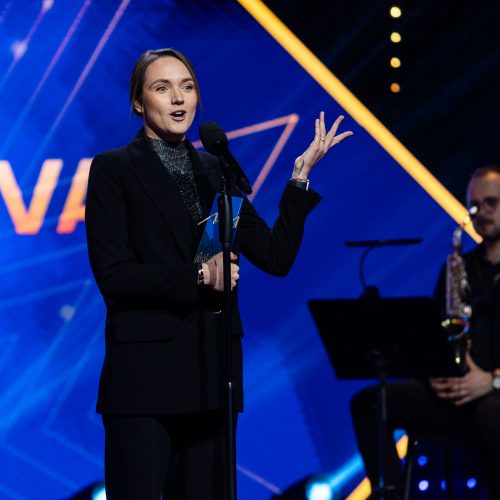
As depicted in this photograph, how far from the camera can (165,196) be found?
8.20ft

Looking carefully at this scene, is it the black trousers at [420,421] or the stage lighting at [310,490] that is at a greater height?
the black trousers at [420,421]

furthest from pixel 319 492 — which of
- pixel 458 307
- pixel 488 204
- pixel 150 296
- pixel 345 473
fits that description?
pixel 150 296

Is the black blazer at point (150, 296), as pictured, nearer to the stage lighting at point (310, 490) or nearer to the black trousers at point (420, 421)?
the black trousers at point (420, 421)

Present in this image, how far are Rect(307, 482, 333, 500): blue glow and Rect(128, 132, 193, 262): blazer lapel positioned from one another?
1972 mm

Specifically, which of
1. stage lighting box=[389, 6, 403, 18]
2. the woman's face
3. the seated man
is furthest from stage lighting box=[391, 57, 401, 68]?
the woman's face

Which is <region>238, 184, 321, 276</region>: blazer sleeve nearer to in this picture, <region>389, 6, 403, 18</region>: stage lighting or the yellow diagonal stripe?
the yellow diagonal stripe

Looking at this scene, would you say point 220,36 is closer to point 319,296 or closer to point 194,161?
point 319,296

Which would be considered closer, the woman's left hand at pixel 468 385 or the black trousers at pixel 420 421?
the black trousers at pixel 420 421

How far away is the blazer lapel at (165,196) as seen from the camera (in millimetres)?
2479

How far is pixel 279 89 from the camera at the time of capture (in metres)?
4.25

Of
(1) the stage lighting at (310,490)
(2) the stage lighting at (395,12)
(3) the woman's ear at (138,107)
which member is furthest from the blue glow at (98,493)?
(2) the stage lighting at (395,12)

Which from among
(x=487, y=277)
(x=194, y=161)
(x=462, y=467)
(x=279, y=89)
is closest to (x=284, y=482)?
(x=462, y=467)

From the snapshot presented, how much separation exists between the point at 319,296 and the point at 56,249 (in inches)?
45.7

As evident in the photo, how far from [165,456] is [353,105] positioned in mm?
2299
